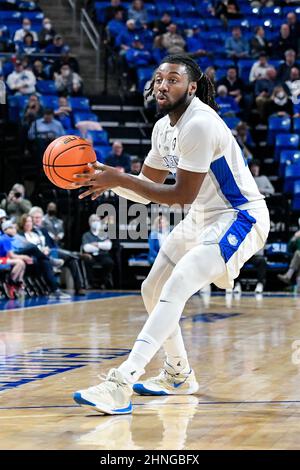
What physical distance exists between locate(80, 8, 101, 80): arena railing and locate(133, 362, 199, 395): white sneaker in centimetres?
1608

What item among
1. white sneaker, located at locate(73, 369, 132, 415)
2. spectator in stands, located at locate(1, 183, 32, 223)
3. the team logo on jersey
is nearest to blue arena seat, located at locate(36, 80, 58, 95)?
spectator in stands, located at locate(1, 183, 32, 223)

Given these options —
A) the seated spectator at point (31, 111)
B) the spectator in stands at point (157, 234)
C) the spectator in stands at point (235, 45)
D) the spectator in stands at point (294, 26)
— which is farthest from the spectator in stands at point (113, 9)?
the spectator in stands at point (157, 234)

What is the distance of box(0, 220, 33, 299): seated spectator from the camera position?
46.1 feet

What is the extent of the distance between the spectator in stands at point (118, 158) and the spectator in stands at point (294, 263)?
2.98m

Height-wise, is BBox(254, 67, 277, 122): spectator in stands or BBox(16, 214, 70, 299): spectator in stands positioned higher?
BBox(254, 67, 277, 122): spectator in stands

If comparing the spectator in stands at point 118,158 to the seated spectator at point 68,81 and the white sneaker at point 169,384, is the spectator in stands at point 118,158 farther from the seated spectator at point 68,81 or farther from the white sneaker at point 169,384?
the white sneaker at point 169,384

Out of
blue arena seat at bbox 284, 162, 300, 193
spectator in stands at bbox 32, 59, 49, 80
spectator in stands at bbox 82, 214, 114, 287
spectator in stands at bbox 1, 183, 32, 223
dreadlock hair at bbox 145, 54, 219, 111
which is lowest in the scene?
spectator in stands at bbox 82, 214, 114, 287

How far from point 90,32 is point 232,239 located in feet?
56.6

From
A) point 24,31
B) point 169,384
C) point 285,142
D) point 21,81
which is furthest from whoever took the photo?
point 24,31

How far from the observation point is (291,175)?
1781 cm

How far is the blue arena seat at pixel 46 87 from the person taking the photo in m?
18.8

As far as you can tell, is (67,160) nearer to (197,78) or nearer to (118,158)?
(197,78)

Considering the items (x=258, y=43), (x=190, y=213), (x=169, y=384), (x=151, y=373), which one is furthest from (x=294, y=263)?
(x=190, y=213)

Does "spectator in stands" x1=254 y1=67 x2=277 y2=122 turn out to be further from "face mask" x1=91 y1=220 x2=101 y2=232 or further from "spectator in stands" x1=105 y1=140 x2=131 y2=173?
"face mask" x1=91 y1=220 x2=101 y2=232
